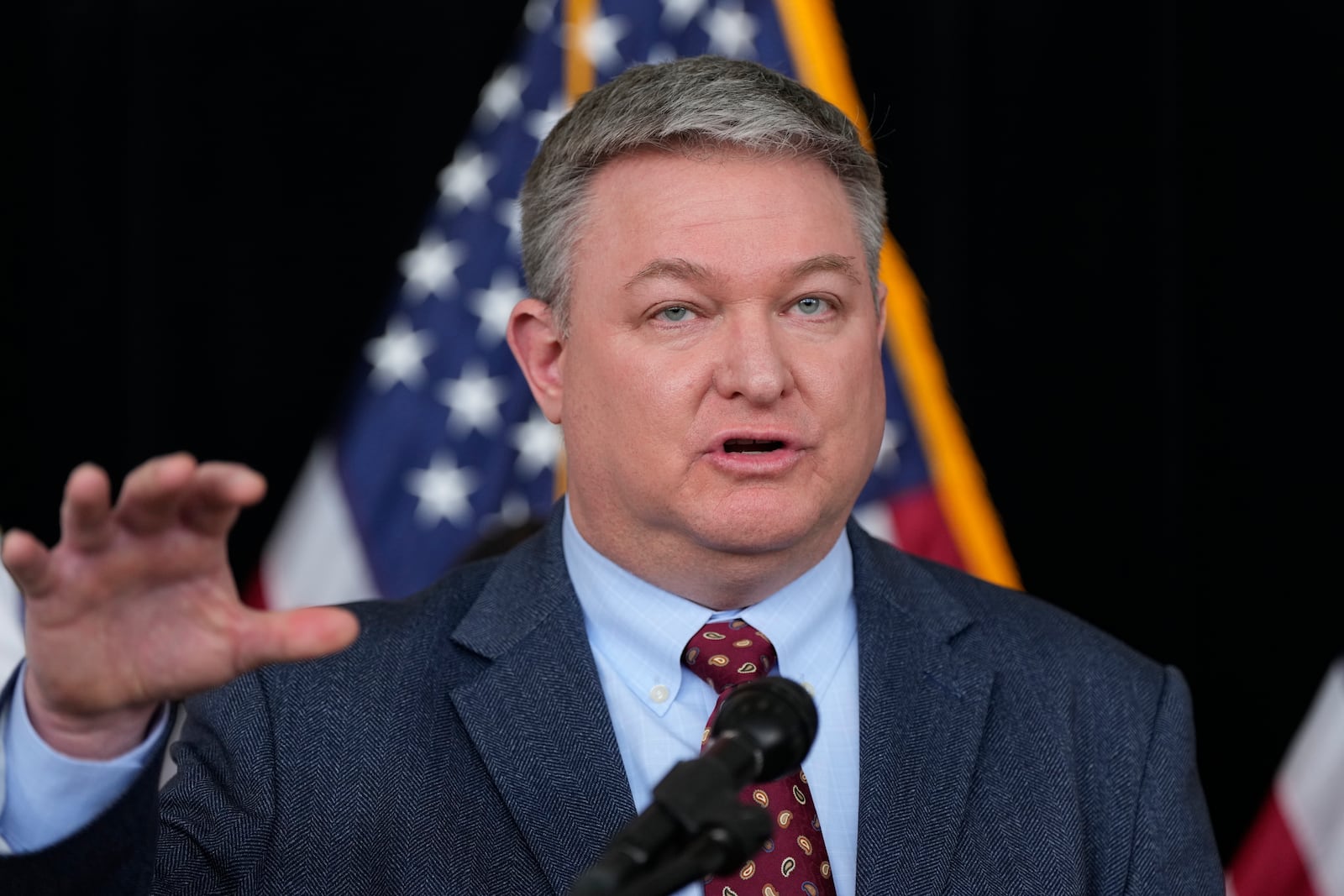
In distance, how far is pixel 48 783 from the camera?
1.22 meters

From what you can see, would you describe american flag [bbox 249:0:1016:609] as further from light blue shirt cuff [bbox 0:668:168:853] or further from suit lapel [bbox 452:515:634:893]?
light blue shirt cuff [bbox 0:668:168:853]

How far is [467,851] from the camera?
165 cm

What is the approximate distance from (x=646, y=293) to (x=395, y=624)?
1.76 ft

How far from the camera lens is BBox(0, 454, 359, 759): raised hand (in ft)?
3.70

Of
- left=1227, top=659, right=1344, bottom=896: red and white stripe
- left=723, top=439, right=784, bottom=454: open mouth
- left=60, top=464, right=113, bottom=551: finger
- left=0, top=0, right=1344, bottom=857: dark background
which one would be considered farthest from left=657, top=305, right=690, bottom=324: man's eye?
left=1227, top=659, right=1344, bottom=896: red and white stripe

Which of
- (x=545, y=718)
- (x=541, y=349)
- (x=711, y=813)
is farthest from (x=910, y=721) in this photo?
(x=711, y=813)

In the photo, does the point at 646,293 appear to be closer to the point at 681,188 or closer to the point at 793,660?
the point at 681,188

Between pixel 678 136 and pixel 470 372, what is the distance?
184 cm

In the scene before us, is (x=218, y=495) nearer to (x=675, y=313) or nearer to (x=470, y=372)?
(x=675, y=313)

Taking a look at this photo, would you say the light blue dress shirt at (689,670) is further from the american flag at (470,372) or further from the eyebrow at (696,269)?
the american flag at (470,372)

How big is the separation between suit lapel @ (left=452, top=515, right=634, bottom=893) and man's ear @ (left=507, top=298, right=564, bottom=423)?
0.74ft

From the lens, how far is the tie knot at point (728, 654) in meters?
1.76

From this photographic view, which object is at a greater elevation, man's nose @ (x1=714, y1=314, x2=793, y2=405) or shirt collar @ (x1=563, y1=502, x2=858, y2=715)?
man's nose @ (x1=714, y1=314, x2=793, y2=405)

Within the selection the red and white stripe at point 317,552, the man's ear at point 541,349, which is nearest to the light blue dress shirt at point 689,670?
the man's ear at point 541,349
